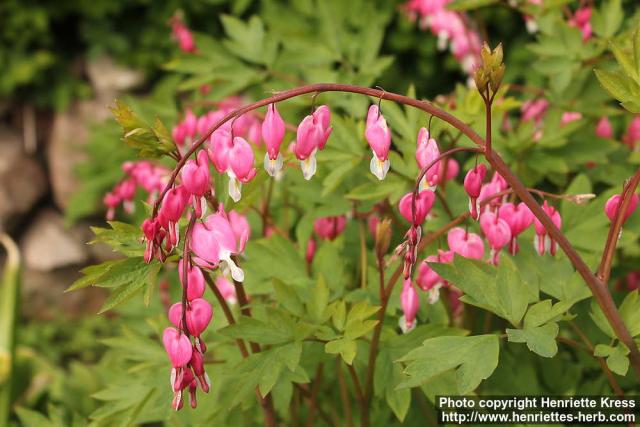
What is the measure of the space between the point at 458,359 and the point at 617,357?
259 mm

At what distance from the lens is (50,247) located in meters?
4.78

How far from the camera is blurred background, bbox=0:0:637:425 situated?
166 inches

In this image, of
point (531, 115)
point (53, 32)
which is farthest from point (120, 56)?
point (531, 115)

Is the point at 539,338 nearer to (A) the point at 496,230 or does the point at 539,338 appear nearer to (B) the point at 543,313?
(B) the point at 543,313

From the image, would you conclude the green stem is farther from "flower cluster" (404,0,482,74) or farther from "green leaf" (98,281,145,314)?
"flower cluster" (404,0,482,74)

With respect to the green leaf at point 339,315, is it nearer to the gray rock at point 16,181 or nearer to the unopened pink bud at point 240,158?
the unopened pink bud at point 240,158

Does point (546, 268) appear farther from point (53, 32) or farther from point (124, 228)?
point (53, 32)

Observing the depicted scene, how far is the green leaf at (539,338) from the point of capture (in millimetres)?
1225

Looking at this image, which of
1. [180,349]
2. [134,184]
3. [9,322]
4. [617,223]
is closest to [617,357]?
[617,223]

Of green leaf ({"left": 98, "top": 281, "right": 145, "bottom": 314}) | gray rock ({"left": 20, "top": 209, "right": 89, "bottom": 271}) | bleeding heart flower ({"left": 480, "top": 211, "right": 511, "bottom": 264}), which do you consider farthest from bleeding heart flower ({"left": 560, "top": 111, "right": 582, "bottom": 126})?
gray rock ({"left": 20, "top": 209, "right": 89, "bottom": 271})

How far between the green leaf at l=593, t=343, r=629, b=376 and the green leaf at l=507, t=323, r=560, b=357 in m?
0.10

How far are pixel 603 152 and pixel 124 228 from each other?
3.96 ft

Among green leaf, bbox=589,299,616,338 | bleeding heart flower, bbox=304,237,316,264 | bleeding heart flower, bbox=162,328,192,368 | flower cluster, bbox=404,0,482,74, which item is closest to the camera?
bleeding heart flower, bbox=162,328,192,368

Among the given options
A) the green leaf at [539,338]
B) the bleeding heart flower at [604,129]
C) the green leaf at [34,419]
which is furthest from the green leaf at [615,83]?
the green leaf at [34,419]
